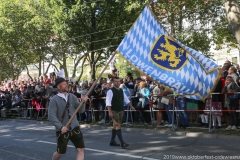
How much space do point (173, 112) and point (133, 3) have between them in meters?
13.0

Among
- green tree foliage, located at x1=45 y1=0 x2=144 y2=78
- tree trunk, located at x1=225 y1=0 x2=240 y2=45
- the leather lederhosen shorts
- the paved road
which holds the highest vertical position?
green tree foliage, located at x1=45 y1=0 x2=144 y2=78

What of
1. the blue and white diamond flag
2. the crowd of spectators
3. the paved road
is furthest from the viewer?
the crowd of spectators

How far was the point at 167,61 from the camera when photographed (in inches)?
328

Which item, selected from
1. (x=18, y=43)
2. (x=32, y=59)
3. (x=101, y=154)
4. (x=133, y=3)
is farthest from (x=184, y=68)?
(x=32, y=59)

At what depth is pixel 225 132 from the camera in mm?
11008

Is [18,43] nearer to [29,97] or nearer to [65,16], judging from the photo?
[65,16]

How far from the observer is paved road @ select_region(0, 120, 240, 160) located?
846 cm

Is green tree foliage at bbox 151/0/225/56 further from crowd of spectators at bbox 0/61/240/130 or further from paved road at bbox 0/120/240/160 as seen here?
paved road at bbox 0/120/240/160

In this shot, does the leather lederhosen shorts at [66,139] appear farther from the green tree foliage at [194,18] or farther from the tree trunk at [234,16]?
the green tree foliage at [194,18]

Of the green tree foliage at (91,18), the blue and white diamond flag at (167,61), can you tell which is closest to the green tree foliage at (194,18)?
the green tree foliage at (91,18)

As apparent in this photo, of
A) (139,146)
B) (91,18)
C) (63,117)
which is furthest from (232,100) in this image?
(91,18)

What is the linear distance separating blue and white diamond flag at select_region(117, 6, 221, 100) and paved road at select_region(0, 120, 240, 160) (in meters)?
1.56

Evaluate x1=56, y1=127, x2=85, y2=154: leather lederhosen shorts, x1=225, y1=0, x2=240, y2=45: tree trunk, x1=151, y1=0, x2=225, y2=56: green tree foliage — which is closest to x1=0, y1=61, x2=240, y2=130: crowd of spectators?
x1=225, y1=0, x2=240, y2=45: tree trunk

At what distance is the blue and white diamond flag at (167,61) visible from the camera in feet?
26.7
